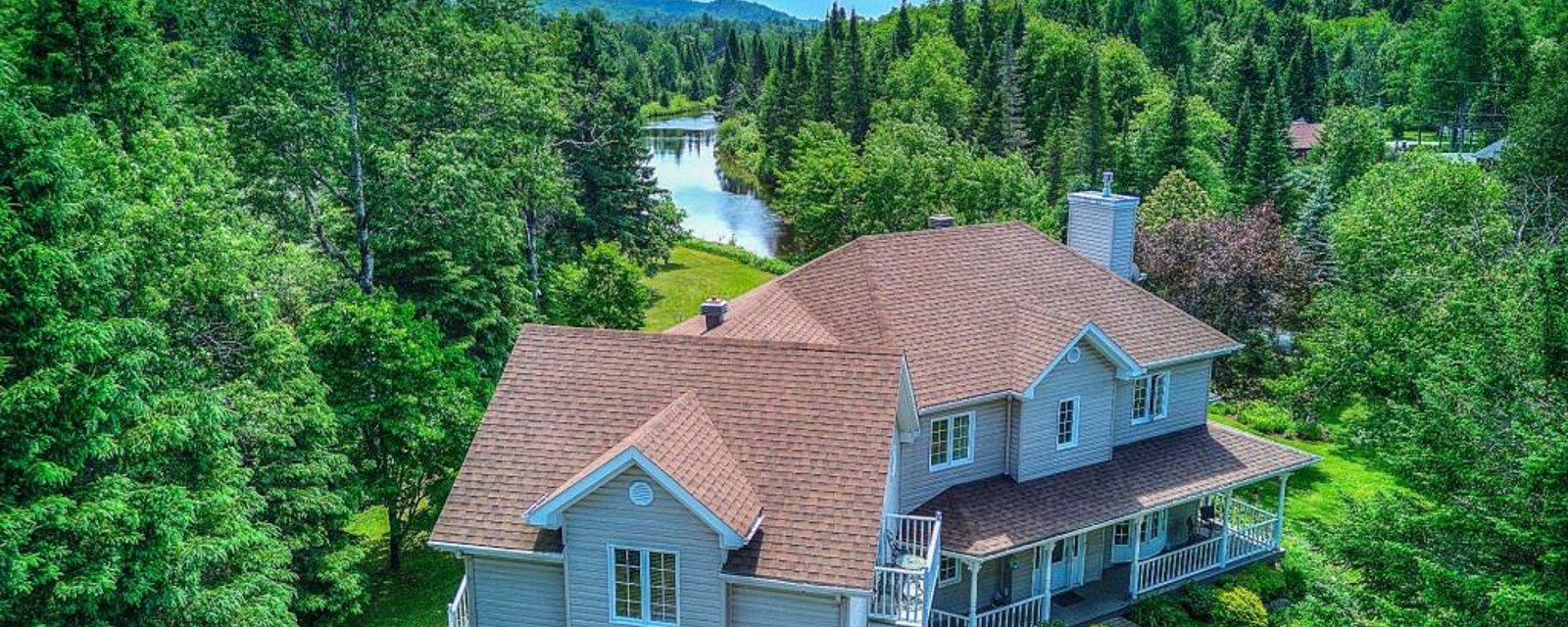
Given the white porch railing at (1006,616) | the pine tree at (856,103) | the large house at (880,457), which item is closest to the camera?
the large house at (880,457)

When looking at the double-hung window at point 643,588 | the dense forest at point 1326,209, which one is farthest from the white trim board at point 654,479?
the dense forest at point 1326,209

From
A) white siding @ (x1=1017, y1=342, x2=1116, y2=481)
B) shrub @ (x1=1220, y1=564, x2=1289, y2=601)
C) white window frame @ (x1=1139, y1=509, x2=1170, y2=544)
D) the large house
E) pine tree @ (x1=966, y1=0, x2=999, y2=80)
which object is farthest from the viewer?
pine tree @ (x1=966, y1=0, x2=999, y2=80)

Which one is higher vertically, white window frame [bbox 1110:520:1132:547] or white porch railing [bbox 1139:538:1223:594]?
white window frame [bbox 1110:520:1132:547]

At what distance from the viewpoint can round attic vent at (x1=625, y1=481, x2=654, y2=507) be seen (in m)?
18.6

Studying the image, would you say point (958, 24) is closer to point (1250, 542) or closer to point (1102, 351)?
point (1250, 542)

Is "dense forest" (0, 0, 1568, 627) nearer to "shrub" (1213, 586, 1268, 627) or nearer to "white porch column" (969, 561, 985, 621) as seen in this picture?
"shrub" (1213, 586, 1268, 627)

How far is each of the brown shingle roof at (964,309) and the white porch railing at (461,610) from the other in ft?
27.0

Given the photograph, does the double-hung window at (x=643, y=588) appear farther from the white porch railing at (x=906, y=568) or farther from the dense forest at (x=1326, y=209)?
the dense forest at (x=1326, y=209)

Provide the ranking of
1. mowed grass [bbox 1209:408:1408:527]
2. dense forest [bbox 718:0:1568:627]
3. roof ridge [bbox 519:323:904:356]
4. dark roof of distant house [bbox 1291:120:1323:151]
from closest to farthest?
dense forest [bbox 718:0:1568:627] → roof ridge [bbox 519:323:904:356] → mowed grass [bbox 1209:408:1408:527] → dark roof of distant house [bbox 1291:120:1323:151]

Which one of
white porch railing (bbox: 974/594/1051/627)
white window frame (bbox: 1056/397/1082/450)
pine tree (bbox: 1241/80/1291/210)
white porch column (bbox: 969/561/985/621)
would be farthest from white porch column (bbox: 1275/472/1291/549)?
pine tree (bbox: 1241/80/1291/210)

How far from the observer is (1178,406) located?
29.0 meters

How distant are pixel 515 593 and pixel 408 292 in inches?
522

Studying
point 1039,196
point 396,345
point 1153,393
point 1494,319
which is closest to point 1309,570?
point 1153,393

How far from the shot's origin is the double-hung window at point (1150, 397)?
2808 cm
